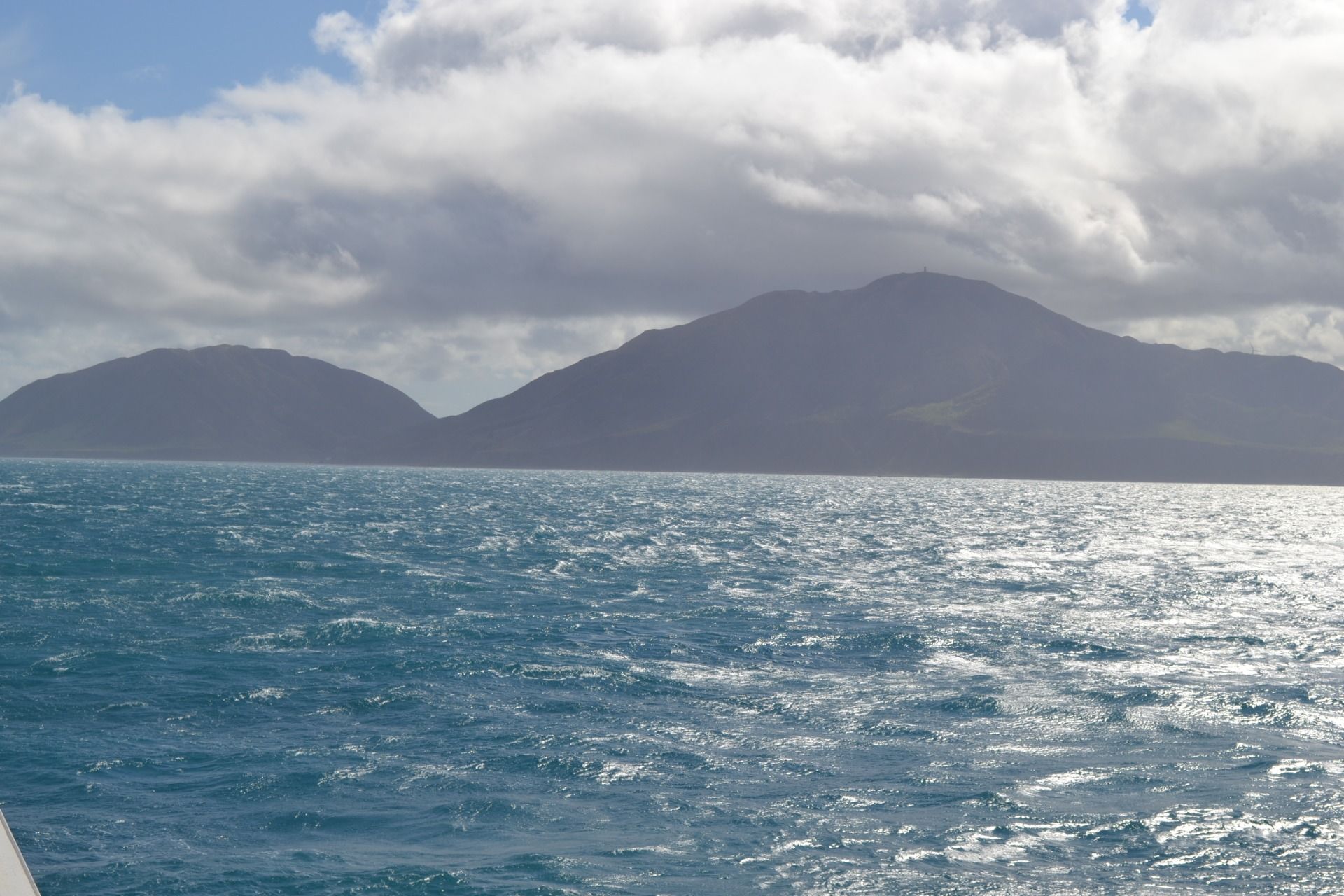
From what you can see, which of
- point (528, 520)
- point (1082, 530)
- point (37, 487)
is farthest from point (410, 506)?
point (1082, 530)

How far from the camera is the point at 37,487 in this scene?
553ft

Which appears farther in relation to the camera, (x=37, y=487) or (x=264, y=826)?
(x=37, y=487)

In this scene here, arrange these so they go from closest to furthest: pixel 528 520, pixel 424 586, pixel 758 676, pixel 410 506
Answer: pixel 758 676 < pixel 424 586 < pixel 528 520 < pixel 410 506

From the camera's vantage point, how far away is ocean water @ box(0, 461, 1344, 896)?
2008cm

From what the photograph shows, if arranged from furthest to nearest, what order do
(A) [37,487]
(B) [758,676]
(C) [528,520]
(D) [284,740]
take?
(A) [37,487], (C) [528,520], (B) [758,676], (D) [284,740]

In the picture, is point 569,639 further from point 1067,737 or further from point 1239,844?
point 1239,844

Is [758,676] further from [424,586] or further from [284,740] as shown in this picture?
[424,586]

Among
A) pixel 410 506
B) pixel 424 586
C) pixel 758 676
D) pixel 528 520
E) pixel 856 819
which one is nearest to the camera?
pixel 856 819

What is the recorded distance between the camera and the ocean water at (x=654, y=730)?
20.1 metres

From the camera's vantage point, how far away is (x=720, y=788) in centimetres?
2438

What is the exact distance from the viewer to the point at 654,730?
2938 cm

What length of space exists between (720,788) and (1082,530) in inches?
4131

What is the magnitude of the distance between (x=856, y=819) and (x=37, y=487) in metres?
176

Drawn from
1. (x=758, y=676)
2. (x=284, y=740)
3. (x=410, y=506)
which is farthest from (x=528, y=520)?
(x=284, y=740)
